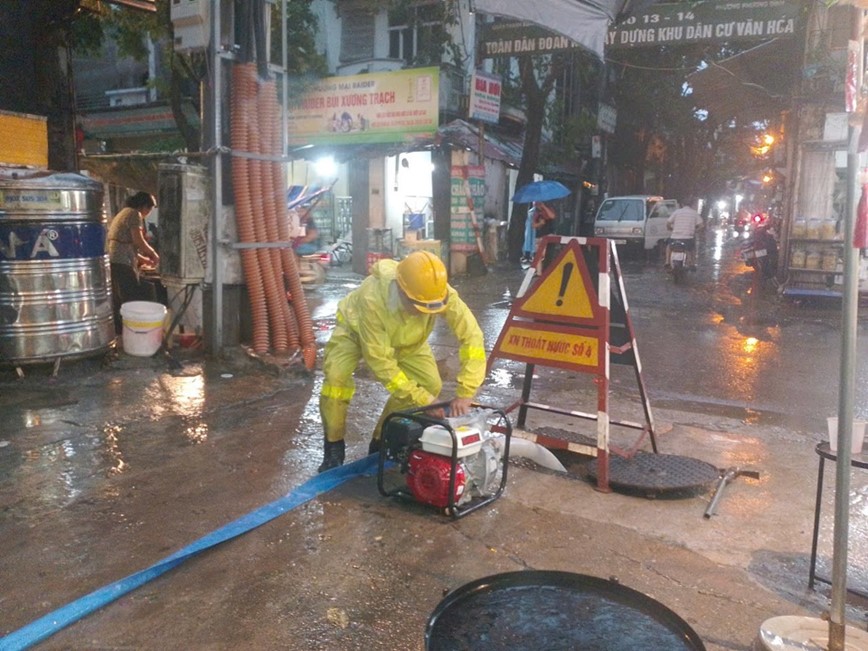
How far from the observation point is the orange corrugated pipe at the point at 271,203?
7551mm

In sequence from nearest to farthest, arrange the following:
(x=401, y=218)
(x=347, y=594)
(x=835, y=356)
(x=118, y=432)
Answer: (x=347, y=594) < (x=118, y=432) < (x=835, y=356) < (x=401, y=218)

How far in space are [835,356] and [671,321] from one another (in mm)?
2726

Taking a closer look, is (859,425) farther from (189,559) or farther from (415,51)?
(415,51)

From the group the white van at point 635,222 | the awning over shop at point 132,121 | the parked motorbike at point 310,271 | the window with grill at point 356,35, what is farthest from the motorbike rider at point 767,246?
the awning over shop at point 132,121

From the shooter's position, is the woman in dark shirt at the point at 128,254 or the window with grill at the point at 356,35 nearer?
the woman in dark shirt at the point at 128,254

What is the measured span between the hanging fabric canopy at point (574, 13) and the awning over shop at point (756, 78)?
28.4 feet

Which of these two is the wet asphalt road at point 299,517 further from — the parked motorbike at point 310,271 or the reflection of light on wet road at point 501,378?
the parked motorbike at point 310,271

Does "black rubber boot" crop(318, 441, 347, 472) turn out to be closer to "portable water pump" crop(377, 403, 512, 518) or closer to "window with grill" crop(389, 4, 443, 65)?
"portable water pump" crop(377, 403, 512, 518)

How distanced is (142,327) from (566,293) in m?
4.80

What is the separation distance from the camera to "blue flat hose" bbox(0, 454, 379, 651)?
9.62 feet

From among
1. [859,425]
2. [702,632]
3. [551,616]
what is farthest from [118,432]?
[859,425]

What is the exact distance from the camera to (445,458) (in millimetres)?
3914

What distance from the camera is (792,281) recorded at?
1287 centimetres

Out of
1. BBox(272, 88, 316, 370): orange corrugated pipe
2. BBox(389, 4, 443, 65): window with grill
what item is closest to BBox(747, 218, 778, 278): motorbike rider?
BBox(389, 4, 443, 65): window with grill
